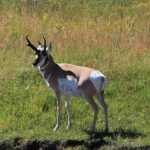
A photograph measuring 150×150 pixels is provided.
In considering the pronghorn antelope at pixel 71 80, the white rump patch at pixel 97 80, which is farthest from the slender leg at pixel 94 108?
the white rump patch at pixel 97 80

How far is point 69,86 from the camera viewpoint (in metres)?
14.3

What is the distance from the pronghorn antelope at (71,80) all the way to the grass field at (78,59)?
68cm

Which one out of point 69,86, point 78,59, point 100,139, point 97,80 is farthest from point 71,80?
point 78,59

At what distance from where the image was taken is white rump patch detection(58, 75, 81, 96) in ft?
46.7

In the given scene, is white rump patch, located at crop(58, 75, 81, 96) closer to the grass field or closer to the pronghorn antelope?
the pronghorn antelope

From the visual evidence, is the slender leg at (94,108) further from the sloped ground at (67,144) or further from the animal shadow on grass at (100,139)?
the sloped ground at (67,144)

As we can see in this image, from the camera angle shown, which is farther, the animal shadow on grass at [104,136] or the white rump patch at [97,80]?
the white rump patch at [97,80]

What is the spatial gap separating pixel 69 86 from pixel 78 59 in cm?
459

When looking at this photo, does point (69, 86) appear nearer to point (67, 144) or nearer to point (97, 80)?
point (97, 80)

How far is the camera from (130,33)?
20.9 meters

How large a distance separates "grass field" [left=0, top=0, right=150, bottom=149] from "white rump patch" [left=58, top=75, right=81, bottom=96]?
2.44ft

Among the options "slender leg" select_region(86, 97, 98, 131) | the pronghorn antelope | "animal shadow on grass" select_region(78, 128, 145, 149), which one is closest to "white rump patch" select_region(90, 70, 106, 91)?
the pronghorn antelope

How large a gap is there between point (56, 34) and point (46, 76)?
6.25 m

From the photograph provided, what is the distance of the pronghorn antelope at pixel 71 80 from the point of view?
14.2 metres
